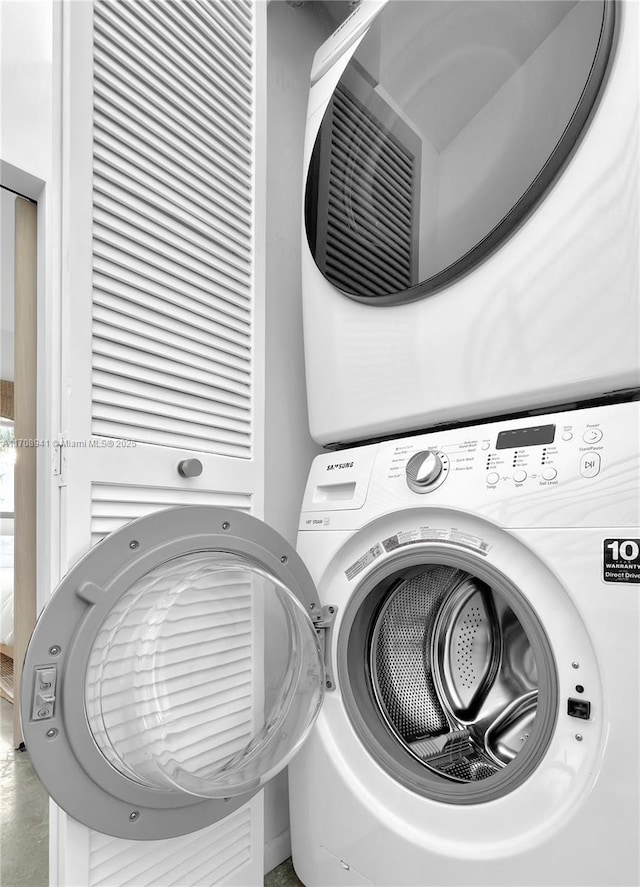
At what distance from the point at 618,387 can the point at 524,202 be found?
396 mm

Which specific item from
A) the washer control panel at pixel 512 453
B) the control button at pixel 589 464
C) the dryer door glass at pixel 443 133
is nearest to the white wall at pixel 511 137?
the dryer door glass at pixel 443 133

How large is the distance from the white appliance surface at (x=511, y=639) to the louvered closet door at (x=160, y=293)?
198 mm

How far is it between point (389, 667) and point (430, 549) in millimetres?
345

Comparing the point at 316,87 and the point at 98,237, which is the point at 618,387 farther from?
the point at 316,87

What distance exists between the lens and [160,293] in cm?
104

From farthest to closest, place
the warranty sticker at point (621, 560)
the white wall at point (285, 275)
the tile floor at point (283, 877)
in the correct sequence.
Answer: the white wall at point (285, 275), the tile floor at point (283, 877), the warranty sticker at point (621, 560)

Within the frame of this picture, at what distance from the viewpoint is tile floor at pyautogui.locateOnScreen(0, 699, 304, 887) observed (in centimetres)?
99

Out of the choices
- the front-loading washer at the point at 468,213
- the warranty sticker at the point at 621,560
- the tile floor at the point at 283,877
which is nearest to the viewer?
the warranty sticker at the point at 621,560

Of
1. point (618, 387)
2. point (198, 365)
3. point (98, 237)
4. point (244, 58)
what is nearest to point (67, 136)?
point (98, 237)

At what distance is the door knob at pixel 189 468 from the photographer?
40.9 inches

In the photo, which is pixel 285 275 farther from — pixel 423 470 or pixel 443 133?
pixel 423 470

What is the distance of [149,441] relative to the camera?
40.1 inches

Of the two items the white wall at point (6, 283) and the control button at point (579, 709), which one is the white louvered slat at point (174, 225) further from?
the control button at point (579, 709)

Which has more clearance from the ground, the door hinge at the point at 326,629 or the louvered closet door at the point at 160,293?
the louvered closet door at the point at 160,293
